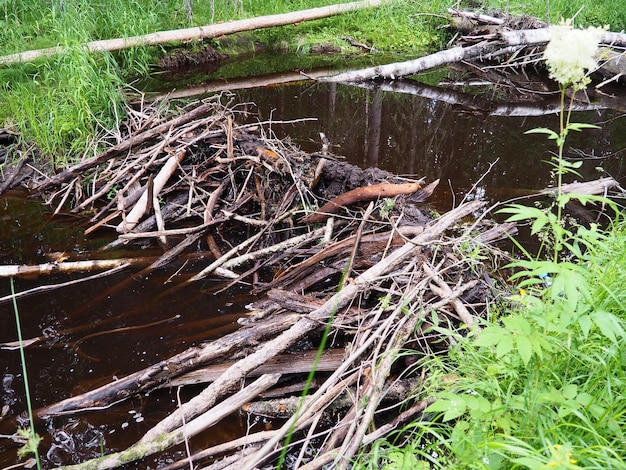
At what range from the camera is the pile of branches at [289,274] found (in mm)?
2203

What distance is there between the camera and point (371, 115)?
7039 mm

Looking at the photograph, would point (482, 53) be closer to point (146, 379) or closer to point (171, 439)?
point (146, 379)

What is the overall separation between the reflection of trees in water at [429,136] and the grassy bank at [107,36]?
7.12 feet

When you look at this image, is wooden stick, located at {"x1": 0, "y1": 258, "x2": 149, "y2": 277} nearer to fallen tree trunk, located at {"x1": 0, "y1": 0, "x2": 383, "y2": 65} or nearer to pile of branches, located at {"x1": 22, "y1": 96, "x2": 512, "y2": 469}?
pile of branches, located at {"x1": 22, "y1": 96, "x2": 512, "y2": 469}

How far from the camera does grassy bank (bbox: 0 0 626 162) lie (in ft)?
16.8

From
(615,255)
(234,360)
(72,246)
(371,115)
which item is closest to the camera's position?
(615,255)

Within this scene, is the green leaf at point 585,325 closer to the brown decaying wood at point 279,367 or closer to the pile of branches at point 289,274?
the pile of branches at point 289,274

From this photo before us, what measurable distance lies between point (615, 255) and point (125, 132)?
459cm

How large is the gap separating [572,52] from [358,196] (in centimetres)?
219

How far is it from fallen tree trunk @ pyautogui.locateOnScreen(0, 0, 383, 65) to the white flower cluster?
19.8ft

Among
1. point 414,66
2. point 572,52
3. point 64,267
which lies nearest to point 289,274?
point 64,267

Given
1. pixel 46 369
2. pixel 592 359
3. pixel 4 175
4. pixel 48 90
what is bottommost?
pixel 46 369

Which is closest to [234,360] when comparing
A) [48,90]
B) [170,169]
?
[170,169]

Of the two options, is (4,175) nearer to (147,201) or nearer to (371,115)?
(147,201)
